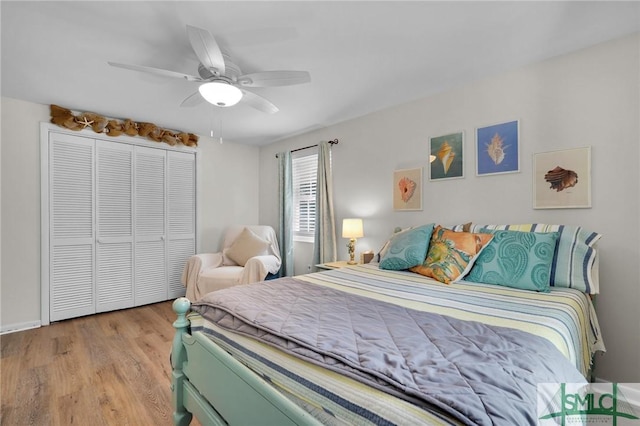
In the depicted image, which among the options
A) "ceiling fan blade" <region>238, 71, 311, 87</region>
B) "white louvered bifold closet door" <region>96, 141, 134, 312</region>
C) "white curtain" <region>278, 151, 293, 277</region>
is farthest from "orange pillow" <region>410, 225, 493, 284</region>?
"white louvered bifold closet door" <region>96, 141, 134, 312</region>

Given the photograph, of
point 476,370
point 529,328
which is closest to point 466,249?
point 529,328

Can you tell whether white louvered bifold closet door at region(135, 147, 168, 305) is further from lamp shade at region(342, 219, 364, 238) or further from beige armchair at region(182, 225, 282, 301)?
lamp shade at region(342, 219, 364, 238)

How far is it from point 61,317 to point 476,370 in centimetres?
406

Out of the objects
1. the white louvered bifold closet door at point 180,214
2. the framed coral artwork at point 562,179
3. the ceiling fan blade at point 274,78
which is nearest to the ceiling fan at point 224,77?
the ceiling fan blade at point 274,78

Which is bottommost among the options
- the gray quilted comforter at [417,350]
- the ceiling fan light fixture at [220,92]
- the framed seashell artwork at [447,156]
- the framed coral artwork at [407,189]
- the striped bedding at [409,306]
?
the striped bedding at [409,306]

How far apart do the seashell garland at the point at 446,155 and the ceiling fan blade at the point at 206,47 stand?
76.9 inches

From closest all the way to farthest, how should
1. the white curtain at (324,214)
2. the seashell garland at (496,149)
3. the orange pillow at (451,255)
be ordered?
the orange pillow at (451,255), the seashell garland at (496,149), the white curtain at (324,214)

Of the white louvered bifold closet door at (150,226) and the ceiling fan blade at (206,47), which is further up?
the ceiling fan blade at (206,47)

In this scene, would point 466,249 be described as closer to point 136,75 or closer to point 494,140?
point 494,140

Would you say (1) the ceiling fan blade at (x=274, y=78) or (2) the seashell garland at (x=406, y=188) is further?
(2) the seashell garland at (x=406, y=188)

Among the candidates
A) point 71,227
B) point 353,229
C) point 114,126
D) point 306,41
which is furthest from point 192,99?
point 71,227

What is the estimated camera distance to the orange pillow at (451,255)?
1949 millimetres

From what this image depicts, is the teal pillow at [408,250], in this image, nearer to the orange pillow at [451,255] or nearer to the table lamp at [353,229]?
the orange pillow at [451,255]

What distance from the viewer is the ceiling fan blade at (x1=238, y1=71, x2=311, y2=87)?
A: 190cm
